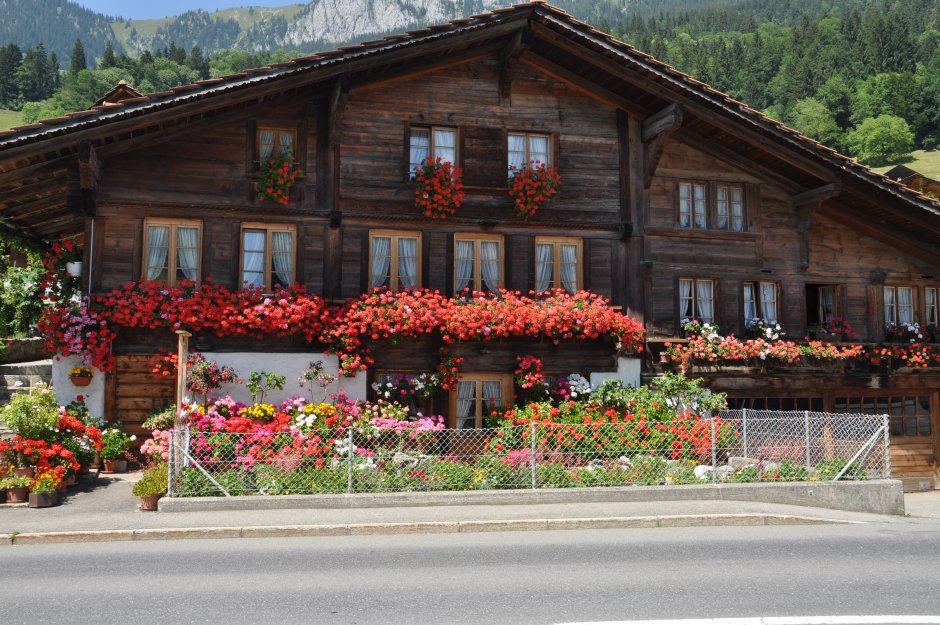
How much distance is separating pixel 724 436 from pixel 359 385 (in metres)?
7.24

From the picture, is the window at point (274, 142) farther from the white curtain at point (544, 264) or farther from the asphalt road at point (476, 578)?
the asphalt road at point (476, 578)

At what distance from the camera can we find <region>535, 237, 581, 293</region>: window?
18.3 meters

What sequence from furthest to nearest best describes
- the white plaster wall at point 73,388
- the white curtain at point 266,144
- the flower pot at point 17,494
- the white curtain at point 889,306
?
1. the white curtain at point 889,306
2. the white curtain at point 266,144
3. the white plaster wall at point 73,388
4. the flower pot at point 17,494

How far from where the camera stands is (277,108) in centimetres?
1689

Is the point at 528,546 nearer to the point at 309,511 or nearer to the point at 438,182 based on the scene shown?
the point at 309,511

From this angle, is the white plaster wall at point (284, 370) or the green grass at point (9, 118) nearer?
the white plaster wall at point (284, 370)

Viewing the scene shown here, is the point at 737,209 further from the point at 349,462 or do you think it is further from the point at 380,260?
the point at 349,462

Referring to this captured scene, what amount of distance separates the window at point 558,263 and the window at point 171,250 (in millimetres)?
7306

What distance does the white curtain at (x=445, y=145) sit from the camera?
59.0 ft

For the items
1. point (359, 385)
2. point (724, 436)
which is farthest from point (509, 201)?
point (724, 436)

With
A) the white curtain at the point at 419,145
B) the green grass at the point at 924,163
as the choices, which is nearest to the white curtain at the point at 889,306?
the white curtain at the point at 419,145

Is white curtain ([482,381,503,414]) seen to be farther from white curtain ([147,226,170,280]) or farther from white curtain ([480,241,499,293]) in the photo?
white curtain ([147,226,170,280])

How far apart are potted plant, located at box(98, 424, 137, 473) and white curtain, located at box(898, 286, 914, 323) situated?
18.8 meters

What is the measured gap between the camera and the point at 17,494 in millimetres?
12242
